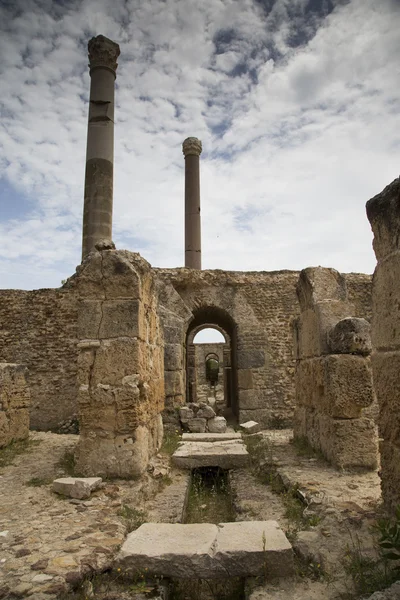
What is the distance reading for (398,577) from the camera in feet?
7.68

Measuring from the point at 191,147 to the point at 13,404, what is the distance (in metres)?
15.4

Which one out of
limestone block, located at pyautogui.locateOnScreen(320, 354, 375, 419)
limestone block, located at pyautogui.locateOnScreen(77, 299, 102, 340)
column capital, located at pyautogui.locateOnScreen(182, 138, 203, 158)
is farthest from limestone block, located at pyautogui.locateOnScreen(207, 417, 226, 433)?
column capital, located at pyautogui.locateOnScreen(182, 138, 203, 158)

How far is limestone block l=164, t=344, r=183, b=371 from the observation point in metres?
8.85

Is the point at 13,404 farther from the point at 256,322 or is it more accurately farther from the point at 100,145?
the point at 100,145

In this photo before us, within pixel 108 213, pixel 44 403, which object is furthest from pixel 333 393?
pixel 108 213

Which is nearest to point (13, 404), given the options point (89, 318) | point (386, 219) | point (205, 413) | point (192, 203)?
point (89, 318)

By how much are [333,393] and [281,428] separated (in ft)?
16.2

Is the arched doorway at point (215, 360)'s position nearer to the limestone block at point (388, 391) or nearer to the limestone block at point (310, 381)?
the limestone block at point (310, 381)

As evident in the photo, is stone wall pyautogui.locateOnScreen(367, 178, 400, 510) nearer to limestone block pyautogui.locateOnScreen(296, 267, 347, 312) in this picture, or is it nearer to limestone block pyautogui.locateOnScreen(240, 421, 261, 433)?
limestone block pyautogui.locateOnScreen(296, 267, 347, 312)

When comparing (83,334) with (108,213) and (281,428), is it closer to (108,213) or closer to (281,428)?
(281,428)

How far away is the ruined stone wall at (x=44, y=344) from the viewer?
9727 millimetres

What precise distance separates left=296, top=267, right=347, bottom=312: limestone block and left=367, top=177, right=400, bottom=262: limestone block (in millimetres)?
3029

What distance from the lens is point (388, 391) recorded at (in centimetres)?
284

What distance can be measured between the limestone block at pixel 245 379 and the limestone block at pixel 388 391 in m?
7.13
